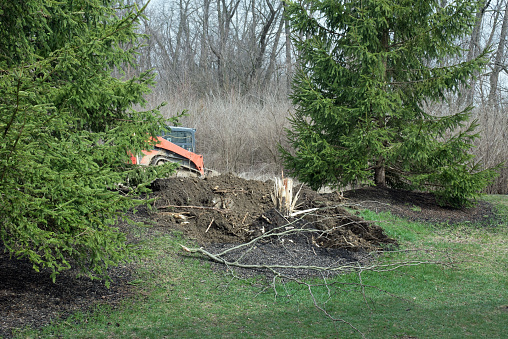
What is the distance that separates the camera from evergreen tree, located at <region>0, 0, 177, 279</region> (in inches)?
148

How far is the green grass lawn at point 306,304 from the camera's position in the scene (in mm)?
4160

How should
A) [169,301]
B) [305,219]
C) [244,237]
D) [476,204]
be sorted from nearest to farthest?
1. [169,301]
2. [244,237]
3. [305,219]
4. [476,204]

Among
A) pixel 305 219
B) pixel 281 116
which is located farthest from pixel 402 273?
pixel 281 116

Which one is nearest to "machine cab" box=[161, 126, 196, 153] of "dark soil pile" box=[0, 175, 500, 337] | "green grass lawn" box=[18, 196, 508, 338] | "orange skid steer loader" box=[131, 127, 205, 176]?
"orange skid steer loader" box=[131, 127, 205, 176]

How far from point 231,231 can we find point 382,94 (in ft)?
15.6

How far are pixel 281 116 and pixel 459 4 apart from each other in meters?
10.6

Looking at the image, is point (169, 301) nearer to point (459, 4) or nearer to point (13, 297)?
point (13, 297)

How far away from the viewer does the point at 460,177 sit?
9609mm

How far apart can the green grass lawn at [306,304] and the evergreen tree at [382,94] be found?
122 inches

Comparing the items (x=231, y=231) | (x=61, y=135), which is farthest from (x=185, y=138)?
(x=61, y=135)

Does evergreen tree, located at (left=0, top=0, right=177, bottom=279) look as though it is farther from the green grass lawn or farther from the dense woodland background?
the dense woodland background

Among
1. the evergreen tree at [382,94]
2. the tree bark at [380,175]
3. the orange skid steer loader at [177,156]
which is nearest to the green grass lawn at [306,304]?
the evergreen tree at [382,94]

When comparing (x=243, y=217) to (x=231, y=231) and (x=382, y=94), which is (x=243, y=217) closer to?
(x=231, y=231)

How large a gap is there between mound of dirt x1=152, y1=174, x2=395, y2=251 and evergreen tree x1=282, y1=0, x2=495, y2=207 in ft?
5.50
